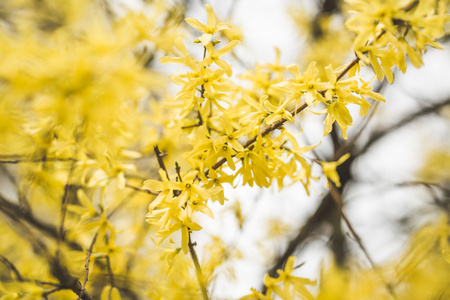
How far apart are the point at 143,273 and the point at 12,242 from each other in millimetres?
1477

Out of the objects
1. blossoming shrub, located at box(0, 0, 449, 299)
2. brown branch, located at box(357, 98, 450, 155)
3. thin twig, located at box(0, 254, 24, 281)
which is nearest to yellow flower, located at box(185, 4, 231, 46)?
blossoming shrub, located at box(0, 0, 449, 299)

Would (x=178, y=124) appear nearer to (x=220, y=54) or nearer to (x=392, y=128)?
(x=220, y=54)

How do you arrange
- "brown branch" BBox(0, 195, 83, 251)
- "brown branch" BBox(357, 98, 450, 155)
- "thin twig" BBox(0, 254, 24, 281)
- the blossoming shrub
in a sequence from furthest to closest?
"brown branch" BBox(357, 98, 450, 155)
"thin twig" BBox(0, 254, 24, 281)
"brown branch" BBox(0, 195, 83, 251)
the blossoming shrub

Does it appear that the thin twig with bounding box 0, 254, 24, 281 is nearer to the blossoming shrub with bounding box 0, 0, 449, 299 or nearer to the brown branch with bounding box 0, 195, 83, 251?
the blossoming shrub with bounding box 0, 0, 449, 299

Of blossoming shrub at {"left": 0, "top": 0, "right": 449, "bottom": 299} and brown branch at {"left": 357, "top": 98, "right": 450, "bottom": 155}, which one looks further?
brown branch at {"left": 357, "top": 98, "right": 450, "bottom": 155}

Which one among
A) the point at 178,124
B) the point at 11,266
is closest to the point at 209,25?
the point at 178,124

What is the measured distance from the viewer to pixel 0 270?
1.86m

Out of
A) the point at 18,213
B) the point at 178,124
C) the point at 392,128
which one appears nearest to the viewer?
the point at 18,213

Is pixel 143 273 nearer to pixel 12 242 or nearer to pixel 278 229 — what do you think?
pixel 12 242

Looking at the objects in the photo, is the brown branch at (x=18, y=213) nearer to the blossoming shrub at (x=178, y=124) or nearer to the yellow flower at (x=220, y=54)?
the blossoming shrub at (x=178, y=124)

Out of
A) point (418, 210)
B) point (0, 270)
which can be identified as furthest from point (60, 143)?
point (418, 210)

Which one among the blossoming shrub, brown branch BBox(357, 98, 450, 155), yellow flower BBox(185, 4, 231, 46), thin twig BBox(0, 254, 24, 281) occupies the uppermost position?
yellow flower BBox(185, 4, 231, 46)

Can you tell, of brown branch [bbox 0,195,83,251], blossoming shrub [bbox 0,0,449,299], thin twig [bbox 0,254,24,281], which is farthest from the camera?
thin twig [bbox 0,254,24,281]

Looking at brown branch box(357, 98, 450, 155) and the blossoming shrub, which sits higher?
the blossoming shrub
